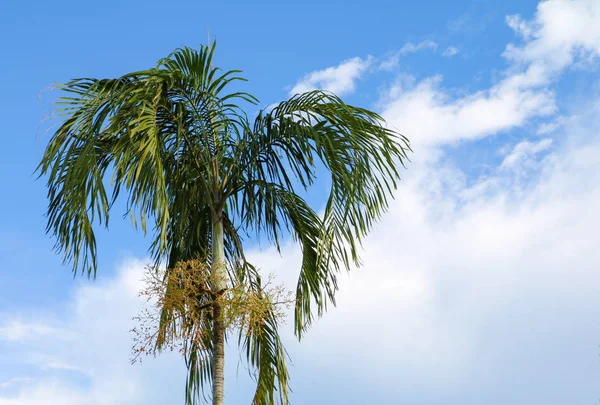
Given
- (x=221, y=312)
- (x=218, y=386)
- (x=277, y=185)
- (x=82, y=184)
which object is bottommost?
(x=218, y=386)

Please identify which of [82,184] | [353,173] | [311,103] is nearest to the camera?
[82,184]

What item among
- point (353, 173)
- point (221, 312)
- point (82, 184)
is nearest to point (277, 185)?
point (353, 173)

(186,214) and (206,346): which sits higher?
(186,214)

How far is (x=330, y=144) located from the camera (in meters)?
7.22

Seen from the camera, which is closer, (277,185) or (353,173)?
(353,173)

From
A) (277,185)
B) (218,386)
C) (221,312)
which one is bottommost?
(218,386)

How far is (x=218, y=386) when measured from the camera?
708 centimetres

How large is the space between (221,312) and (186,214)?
1268 millimetres

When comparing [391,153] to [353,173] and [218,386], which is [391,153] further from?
[218,386]

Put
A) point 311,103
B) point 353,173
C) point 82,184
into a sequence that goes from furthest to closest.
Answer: point 311,103, point 353,173, point 82,184

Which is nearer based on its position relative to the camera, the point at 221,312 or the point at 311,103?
the point at 221,312

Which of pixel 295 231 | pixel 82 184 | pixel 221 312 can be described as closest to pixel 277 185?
pixel 295 231

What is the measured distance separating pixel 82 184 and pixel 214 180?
53.3 inches

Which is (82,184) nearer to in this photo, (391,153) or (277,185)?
(277,185)
